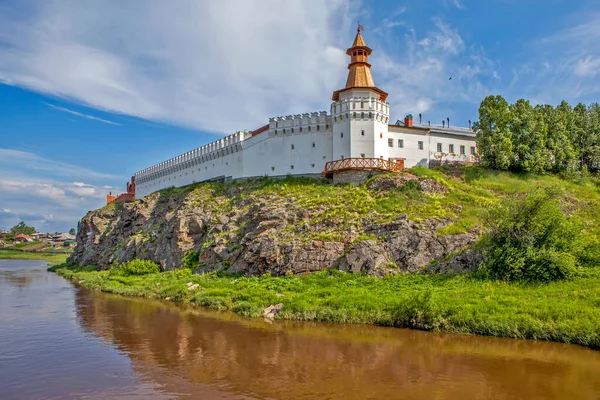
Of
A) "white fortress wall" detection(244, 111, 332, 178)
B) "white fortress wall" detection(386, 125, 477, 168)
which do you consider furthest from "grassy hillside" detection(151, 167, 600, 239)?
"white fortress wall" detection(386, 125, 477, 168)

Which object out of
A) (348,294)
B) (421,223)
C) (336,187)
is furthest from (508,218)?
(336,187)

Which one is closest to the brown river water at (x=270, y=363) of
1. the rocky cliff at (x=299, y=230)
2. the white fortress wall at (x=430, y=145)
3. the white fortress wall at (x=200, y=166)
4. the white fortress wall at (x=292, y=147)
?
the rocky cliff at (x=299, y=230)

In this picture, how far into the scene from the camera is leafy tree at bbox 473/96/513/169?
42.0 metres

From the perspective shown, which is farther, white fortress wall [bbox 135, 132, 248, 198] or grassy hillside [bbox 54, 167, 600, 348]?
white fortress wall [bbox 135, 132, 248, 198]

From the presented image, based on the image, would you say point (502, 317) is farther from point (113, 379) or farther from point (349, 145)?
point (349, 145)

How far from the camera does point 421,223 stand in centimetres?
3181

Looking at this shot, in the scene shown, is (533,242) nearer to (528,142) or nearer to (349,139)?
(349,139)

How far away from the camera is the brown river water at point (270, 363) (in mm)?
15469

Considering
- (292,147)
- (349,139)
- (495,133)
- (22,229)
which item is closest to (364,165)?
(349,139)

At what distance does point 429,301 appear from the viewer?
76.0 feet

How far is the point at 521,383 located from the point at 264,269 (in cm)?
1951

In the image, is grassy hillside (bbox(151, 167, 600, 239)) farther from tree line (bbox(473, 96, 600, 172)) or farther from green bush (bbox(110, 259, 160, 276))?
green bush (bbox(110, 259, 160, 276))

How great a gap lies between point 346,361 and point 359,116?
26484 millimetres

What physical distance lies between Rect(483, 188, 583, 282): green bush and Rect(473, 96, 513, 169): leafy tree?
1535 cm
